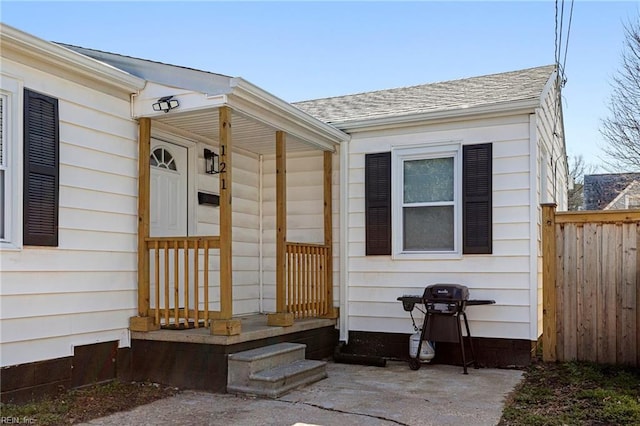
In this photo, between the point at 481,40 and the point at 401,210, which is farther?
the point at 481,40

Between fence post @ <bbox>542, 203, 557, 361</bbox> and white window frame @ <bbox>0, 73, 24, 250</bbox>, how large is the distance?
4.92 meters

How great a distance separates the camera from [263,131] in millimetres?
6281

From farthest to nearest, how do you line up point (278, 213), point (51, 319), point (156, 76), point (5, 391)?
1. point (278, 213)
2. point (156, 76)
3. point (51, 319)
4. point (5, 391)

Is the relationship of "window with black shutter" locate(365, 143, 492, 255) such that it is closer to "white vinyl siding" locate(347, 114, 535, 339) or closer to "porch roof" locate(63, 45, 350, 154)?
"white vinyl siding" locate(347, 114, 535, 339)

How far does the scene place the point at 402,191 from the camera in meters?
6.67

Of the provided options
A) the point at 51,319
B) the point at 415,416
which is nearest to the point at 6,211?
the point at 51,319

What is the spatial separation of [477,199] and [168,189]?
3.37 m

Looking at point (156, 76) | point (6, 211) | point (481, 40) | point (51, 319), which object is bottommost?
point (51, 319)

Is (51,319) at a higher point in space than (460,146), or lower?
lower

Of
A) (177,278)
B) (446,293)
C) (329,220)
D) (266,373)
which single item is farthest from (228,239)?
(446,293)

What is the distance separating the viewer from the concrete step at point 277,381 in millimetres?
4695

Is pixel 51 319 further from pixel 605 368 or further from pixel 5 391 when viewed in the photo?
pixel 605 368

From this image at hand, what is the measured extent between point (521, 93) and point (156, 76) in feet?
12.8

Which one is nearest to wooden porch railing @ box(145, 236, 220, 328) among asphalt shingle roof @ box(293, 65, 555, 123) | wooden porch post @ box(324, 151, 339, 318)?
wooden porch post @ box(324, 151, 339, 318)
